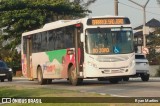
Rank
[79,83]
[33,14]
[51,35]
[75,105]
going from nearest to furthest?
[75,105]
[79,83]
[51,35]
[33,14]

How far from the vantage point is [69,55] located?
27531 mm

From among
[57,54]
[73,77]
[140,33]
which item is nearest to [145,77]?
[57,54]

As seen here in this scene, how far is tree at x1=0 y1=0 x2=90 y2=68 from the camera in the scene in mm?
60938

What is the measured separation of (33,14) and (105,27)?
117 ft

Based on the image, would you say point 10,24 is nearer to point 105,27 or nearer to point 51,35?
point 51,35

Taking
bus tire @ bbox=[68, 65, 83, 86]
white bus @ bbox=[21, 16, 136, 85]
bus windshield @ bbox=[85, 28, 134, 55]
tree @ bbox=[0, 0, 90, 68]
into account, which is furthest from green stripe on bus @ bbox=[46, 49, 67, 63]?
tree @ bbox=[0, 0, 90, 68]

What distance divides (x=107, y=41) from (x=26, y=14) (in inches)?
1400

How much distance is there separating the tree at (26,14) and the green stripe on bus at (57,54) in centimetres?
2959

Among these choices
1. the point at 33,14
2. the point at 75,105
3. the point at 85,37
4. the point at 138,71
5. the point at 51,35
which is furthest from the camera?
the point at 33,14

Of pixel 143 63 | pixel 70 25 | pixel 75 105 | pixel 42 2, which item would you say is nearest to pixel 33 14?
pixel 42 2

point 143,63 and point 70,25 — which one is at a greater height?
point 70,25

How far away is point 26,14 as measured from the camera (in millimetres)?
60750

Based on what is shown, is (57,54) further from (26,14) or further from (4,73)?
(26,14)

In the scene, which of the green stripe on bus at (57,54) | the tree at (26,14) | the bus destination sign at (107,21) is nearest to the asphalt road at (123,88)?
the green stripe on bus at (57,54)
